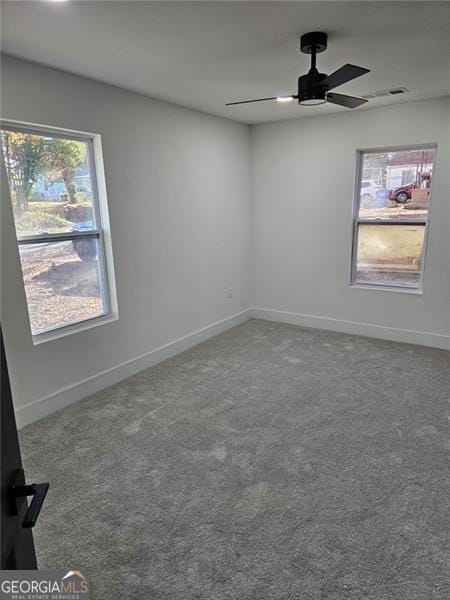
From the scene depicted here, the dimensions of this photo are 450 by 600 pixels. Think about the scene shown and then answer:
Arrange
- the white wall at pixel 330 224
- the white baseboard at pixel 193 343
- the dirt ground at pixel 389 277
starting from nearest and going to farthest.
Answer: the white baseboard at pixel 193 343 < the white wall at pixel 330 224 < the dirt ground at pixel 389 277

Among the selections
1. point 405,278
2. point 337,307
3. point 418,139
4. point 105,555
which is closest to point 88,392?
point 105,555

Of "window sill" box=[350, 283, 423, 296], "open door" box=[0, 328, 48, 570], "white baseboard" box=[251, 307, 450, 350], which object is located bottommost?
"white baseboard" box=[251, 307, 450, 350]

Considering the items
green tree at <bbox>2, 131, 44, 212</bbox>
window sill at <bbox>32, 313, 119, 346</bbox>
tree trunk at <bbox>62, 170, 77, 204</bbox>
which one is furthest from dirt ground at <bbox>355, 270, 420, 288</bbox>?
green tree at <bbox>2, 131, 44, 212</bbox>

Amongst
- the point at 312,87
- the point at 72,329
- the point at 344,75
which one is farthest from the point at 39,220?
the point at 344,75

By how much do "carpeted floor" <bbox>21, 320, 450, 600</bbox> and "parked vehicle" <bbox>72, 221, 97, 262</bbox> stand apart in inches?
46.8

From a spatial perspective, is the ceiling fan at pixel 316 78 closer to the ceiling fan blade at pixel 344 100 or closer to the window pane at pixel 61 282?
the ceiling fan blade at pixel 344 100

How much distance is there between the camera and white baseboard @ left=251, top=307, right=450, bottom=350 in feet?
14.1

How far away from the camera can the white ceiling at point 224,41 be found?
1.91 m

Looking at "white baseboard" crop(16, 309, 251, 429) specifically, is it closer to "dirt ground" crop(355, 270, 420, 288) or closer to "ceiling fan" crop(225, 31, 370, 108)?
"dirt ground" crop(355, 270, 420, 288)

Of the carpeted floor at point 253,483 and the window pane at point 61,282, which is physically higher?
the window pane at point 61,282

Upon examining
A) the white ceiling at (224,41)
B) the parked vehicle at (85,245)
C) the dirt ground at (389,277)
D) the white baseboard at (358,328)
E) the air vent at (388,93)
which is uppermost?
the air vent at (388,93)

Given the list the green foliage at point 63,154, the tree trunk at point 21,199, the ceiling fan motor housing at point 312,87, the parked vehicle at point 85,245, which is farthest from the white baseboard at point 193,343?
the ceiling fan motor housing at point 312,87

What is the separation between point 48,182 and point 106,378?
1.70 metres

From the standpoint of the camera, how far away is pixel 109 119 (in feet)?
10.6
